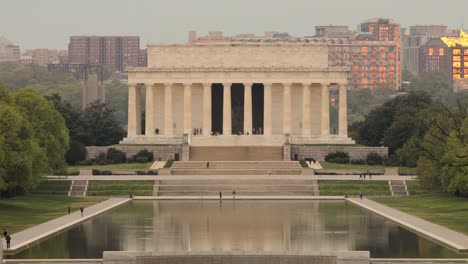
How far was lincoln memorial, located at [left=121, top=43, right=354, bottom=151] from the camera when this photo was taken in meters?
158

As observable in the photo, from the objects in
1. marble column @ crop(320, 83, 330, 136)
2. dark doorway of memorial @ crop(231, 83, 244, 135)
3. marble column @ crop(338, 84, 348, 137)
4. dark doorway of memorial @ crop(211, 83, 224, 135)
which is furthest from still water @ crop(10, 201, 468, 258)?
dark doorway of memorial @ crop(231, 83, 244, 135)

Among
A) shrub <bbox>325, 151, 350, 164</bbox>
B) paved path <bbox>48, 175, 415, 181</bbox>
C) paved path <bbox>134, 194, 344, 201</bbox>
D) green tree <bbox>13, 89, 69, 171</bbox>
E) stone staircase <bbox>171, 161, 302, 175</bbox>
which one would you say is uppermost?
green tree <bbox>13, 89, 69, 171</bbox>

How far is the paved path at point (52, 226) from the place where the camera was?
278 ft

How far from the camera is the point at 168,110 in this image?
15988 centimetres

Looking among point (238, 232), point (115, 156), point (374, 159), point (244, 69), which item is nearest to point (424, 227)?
point (238, 232)

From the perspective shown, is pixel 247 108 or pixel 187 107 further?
pixel 187 107

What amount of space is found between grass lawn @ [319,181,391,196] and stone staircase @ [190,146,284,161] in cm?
1978

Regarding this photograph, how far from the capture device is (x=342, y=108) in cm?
16050

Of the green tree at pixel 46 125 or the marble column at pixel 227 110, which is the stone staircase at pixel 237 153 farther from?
the green tree at pixel 46 125

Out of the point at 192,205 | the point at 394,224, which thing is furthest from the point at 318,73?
the point at 394,224

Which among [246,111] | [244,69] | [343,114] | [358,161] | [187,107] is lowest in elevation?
[358,161]

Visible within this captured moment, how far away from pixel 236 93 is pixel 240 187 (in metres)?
36.4

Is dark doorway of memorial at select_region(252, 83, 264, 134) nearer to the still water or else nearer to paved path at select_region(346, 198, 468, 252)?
paved path at select_region(346, 198, 468, 252)

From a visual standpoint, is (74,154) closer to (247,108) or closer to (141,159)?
(141,159)
